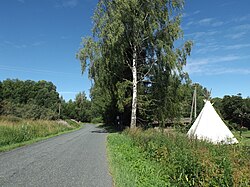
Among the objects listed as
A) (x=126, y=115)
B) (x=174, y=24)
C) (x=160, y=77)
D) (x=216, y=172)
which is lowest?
(x=216, y=172)

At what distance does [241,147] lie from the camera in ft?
28.1

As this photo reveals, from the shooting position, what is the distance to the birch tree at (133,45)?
2698 cm

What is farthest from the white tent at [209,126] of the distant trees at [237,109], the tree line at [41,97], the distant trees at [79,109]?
the distant trees at [79,109]

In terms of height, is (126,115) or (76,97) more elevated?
(76,97)

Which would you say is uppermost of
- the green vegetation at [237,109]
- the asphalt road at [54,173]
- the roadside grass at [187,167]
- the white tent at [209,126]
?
the green vegetation at [237,109]

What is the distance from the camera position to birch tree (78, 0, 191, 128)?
2698cm

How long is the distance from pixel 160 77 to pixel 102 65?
5.99m

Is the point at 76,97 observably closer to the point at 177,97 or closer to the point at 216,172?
the point at 177,97

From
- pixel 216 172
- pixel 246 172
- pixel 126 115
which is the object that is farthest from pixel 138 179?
pixel 126 115

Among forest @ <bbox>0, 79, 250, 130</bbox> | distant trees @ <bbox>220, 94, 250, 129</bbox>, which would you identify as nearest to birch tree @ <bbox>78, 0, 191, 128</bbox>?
forest @ <bbox>0, 79, 250, 130</bbox>

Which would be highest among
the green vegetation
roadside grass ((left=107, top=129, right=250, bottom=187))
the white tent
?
the green vegetation

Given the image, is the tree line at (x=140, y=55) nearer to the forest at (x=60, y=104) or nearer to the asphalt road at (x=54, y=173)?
the asphalt road at (x=54, y=173)

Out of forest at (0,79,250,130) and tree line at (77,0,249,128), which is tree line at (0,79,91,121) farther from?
tree line at (77,0,249,128)

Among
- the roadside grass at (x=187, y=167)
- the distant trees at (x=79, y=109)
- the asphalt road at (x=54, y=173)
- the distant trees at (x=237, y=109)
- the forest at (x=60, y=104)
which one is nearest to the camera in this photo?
the roadside grass at (x=187, y=167)
